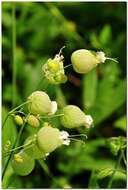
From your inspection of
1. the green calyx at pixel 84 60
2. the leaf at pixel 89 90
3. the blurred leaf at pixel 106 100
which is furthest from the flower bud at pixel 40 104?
the leaf at pixel 89 90

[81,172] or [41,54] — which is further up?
[41,54]

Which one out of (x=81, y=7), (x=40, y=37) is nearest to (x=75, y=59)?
(x=40, y=37)

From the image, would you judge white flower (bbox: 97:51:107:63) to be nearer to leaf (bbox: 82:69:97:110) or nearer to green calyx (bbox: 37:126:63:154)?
green calyx (bbox: 37:126:63:154)

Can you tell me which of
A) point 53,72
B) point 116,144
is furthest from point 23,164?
point 116,144

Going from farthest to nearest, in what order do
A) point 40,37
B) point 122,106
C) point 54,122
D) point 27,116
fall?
point 40,37 < point 122,106 < point 54,122 < point 27,116

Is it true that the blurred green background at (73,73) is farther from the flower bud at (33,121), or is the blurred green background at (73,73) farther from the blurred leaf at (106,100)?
the flower bud at (33,121)

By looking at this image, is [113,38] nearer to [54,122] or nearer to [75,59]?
[54,122]

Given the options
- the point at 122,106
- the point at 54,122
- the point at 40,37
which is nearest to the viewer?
the point at 54,122
